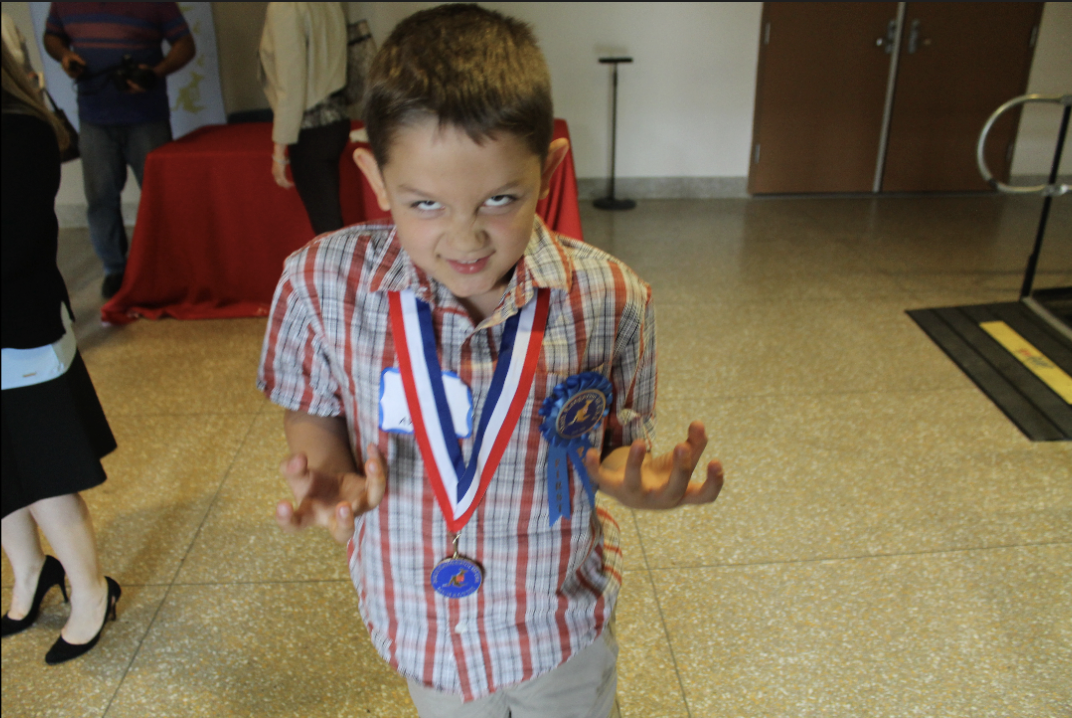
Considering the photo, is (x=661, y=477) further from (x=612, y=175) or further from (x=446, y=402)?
(x=612, y=175)

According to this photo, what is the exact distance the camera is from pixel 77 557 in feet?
5.56

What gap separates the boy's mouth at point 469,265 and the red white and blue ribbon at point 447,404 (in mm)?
81

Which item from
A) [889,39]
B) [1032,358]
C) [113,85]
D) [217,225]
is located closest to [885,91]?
[889,39]

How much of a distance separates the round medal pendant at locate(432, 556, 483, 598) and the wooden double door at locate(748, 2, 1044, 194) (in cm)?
572

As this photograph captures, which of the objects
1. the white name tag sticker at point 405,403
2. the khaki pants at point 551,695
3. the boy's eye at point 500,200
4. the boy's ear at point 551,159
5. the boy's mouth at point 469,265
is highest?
the boy's ear at point 551,159

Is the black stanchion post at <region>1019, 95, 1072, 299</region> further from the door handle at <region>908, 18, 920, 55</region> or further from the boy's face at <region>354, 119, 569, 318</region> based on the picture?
the boy's face at <region>354, 119, 569, 318</region>

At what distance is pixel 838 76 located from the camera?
5801 mm

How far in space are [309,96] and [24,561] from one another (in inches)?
83.1

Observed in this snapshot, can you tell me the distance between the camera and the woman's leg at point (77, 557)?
64.7 inches

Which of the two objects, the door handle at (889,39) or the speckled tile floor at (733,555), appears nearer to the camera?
the speckled tile floor at (733,555)

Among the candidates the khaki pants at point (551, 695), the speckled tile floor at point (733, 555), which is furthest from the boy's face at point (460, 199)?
the speckled tile floor at point (733, 555)

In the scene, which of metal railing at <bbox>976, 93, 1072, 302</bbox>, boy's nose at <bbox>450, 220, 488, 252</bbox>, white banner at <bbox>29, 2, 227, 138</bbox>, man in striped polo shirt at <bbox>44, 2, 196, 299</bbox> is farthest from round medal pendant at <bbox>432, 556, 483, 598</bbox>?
white banner at <bbox>29, 2, 227, 138</bbox>

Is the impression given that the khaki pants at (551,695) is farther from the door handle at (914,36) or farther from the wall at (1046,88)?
the wall at (1046,88)

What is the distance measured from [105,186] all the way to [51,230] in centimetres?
362
